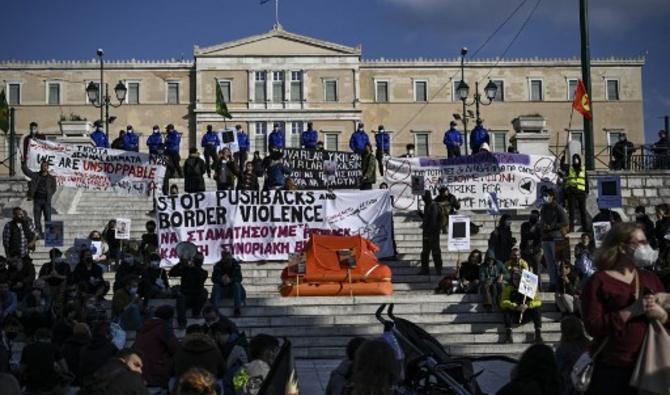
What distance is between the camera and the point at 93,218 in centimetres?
2361

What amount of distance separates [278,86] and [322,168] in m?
54.4

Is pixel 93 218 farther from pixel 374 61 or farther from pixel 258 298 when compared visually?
pixel 374 61

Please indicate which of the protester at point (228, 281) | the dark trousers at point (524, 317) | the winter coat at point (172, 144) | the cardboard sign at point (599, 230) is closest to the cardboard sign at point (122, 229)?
the protester at point (228, 281)

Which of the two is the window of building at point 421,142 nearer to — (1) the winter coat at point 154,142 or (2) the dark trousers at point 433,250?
(1) the winter coat at point 154,142

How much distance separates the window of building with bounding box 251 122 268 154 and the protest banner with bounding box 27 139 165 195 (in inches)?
1951

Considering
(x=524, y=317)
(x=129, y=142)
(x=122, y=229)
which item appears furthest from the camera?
(x=129, y=142)

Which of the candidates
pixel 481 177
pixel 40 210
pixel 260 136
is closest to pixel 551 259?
pixel 481 177

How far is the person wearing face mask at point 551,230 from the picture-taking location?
57.1ft

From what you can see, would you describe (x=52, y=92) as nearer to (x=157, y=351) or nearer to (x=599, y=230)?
(x=599, y=230)

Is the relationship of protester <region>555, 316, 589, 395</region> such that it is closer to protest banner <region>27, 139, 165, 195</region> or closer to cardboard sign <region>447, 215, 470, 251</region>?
cardboard sign <region>447, 215, 470, 251</region>

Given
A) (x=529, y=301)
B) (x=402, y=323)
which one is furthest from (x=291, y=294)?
(x=402, y=323)

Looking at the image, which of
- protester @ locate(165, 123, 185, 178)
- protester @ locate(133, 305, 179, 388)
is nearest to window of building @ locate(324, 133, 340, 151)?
protester @ locate(165, 123, 185, 178)

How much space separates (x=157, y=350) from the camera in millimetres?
10406

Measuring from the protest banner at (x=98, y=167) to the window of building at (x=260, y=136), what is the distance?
49553 millimetres
